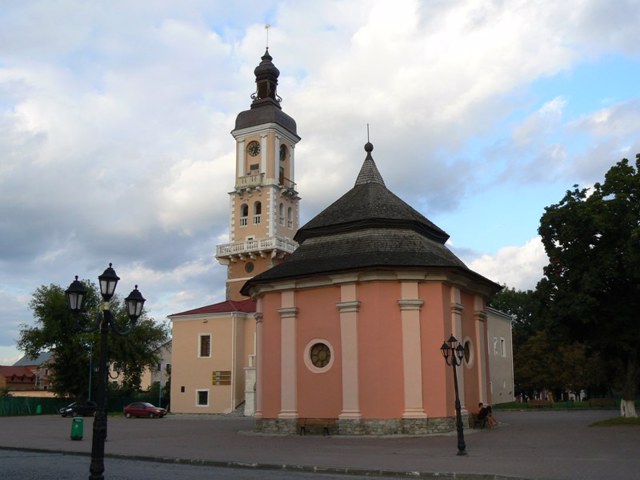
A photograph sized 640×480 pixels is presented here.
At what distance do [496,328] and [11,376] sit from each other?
77.6 m

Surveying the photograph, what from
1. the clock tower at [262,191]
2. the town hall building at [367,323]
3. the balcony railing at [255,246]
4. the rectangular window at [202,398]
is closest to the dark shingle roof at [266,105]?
the clock tower at [262,191]

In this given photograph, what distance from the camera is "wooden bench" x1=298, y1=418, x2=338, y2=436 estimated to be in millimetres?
25364

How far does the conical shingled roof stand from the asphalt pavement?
6.54 metres

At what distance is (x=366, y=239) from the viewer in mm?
27562

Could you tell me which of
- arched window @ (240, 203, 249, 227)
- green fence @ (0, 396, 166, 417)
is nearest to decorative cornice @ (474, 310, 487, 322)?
arched window @ (240, 203, 249, 227)

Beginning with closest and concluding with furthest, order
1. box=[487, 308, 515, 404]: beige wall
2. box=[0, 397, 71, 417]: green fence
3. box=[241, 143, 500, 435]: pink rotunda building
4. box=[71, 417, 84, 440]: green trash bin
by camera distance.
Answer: box=[71, 417, 84, 440]: green trash bin < box=[241, 143, 500, 435]: pink rotunda building < box=[0, 397, 71, 417]: green fence < box=[487, 308, 515, 404]: beige wall

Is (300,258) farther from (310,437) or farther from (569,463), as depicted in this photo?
(569,463)

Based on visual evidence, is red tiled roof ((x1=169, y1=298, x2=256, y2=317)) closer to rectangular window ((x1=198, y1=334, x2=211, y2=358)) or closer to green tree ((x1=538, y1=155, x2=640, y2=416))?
rectangular window ((x1=198, y1=334, x2=211, y2=358))

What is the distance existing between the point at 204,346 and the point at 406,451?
32.9 meters

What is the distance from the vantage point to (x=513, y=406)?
46.9 m

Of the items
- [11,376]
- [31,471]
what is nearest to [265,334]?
[31,471]

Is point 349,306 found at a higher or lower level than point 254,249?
lower

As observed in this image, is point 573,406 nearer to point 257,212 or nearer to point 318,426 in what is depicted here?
point 318,426

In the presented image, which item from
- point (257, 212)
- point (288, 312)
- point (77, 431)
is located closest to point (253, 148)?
point (257, 212)
